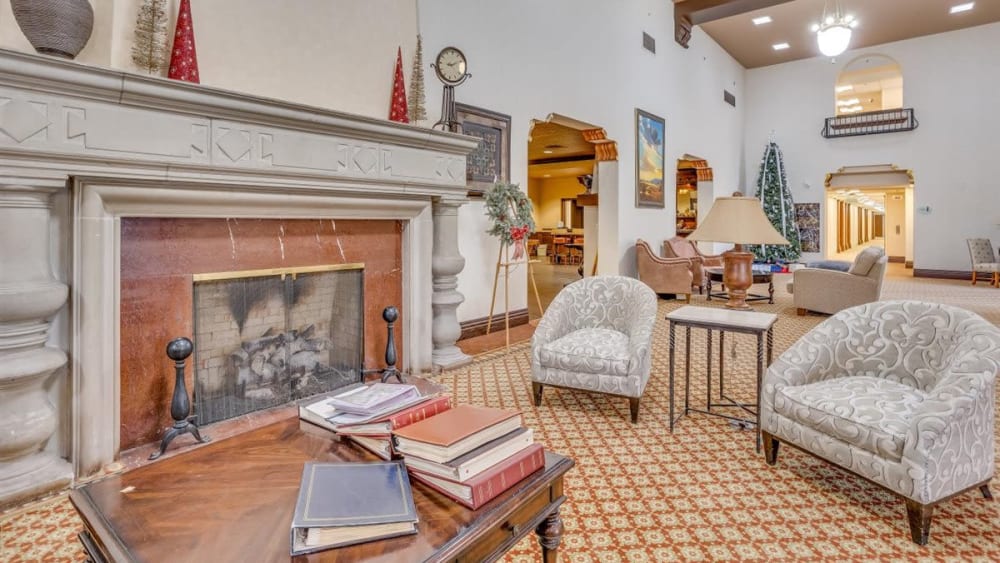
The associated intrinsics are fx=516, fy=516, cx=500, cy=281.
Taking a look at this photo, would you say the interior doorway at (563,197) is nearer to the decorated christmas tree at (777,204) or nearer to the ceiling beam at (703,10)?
the ceiling beam at (703,10)

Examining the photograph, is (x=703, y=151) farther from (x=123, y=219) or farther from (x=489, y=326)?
(x=123, y=219)

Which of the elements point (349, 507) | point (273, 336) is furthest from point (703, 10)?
point (349, 507)

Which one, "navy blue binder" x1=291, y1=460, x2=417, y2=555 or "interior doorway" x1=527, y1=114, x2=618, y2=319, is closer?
"navy blue binder" x1=291, y1=460, x2=417, y2=555

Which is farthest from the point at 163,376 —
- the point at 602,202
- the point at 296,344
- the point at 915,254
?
the point at 915,254

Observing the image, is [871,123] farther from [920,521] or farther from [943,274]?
[920,521]

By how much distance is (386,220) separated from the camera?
3.80 m

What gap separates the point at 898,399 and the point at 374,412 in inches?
82.6

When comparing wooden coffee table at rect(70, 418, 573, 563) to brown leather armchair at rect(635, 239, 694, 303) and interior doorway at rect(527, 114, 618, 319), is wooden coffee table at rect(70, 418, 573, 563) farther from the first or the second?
brown leather armchair at rect(635, 239, 694, 303)

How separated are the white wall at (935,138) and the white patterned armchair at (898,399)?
11.3 m

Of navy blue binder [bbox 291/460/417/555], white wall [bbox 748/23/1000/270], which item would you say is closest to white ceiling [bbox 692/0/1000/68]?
white wall [bbox 748/23/1000/270]

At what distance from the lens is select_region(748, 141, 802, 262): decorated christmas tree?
11.5m

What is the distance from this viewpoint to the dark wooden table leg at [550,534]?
4.73 feet

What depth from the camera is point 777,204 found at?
11750 millimetres

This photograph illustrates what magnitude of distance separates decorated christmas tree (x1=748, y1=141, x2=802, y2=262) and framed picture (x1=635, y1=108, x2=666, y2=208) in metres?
4.03
